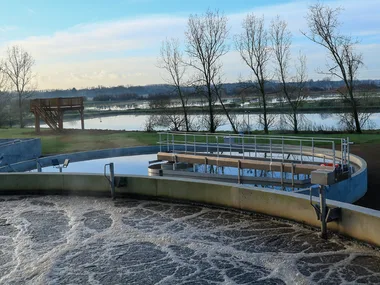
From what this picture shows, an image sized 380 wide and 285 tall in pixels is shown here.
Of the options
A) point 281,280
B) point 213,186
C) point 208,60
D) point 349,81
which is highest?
point 208,60

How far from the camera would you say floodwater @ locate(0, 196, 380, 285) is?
6.23 m

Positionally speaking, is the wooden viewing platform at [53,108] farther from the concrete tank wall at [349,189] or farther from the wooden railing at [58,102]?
the concrete tank wall at [349,189]

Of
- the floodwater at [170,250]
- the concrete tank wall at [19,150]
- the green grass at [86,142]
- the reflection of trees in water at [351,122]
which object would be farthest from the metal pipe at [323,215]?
the reflection of trees in water at [351,122]

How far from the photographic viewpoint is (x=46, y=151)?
20391 mm

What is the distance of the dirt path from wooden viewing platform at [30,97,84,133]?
1809cm

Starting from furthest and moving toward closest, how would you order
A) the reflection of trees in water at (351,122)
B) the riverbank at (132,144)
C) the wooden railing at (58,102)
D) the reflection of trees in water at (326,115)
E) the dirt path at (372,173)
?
the reflection of trees in water at (326,115)
the reflection of trees in water at (351,122)
the wooden railing at (58,102)
the riverbank at (132,144)
the dirt path at (372,173)

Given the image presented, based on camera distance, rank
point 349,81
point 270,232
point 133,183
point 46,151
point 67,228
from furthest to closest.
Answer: point 349,81 < point 46,151 < point 133,183 < point 67,228 < point 270,232

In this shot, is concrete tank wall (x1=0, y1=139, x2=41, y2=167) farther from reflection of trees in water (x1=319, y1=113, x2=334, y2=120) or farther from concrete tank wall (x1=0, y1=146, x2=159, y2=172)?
reflection of trees in water (x1=319, y1=113, x2=334, y2=120)

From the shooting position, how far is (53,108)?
29.0 m

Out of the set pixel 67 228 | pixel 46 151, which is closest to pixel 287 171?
pixel 67 228

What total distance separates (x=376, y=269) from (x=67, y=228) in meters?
5.47

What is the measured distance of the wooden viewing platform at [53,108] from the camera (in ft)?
94.8

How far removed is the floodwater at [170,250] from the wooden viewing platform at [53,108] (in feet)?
65.1

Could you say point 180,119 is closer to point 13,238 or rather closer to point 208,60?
point 208,60
